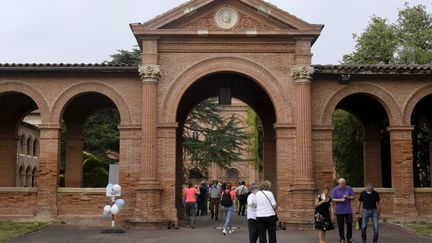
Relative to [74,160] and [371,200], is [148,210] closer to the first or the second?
[74,160]

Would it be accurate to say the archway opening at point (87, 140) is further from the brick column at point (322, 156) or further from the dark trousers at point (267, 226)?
the dark trousers at point (267, 226)

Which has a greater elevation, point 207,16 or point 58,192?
point 207,16

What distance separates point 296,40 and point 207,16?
330cm

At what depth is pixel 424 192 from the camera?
19.5m

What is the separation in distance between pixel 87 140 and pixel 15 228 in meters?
17.4

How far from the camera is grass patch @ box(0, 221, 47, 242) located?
1544 centimetres

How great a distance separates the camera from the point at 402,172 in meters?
19.5

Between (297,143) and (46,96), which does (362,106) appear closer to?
(297,143)

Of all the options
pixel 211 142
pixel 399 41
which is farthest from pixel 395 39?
pixel 211 142

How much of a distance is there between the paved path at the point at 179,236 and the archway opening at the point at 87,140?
5217 millimetres

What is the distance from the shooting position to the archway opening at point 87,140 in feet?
76.0

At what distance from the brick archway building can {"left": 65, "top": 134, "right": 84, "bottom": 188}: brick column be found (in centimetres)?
361

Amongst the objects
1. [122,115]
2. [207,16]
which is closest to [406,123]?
[207,16]

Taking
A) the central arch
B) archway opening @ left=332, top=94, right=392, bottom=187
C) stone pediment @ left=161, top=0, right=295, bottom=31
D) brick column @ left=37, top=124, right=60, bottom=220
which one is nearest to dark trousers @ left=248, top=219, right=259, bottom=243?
the central arch
